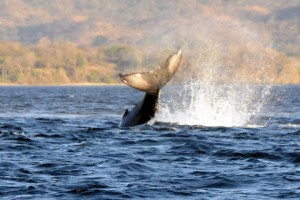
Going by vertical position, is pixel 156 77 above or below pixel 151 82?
above

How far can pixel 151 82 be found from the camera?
24.2 metres

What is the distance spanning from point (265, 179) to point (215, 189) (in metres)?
1.42

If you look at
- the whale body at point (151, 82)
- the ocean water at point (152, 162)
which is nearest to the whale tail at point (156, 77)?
the whale body at point (151, 82)

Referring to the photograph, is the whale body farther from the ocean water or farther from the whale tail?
the ocean water

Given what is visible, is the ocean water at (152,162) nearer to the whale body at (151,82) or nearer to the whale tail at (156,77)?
the whale body at (151,82)

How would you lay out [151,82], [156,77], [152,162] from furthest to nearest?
[156,77] < [151,82] < [152,162]

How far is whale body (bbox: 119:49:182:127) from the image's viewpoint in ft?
76.8

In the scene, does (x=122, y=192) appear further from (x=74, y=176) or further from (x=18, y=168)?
(x=18, y=168)

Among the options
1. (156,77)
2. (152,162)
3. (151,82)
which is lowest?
(152,162)

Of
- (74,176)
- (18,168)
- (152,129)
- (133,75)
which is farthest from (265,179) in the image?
(152,129)

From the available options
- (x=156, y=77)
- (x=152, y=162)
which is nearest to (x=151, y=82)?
(x=156, y=77)

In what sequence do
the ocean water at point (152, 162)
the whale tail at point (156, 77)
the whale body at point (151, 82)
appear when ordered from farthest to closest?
the whale tail at point (156, 77) → the whale body at point (151, 82) → the ocean water at point (152, 162)

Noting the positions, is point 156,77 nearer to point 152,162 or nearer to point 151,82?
point 151,82

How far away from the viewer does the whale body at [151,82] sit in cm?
2340
